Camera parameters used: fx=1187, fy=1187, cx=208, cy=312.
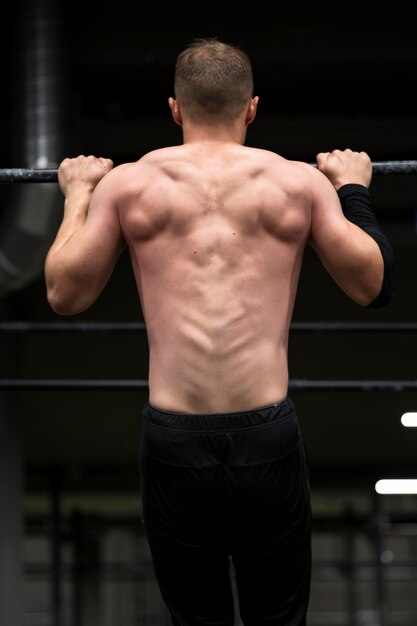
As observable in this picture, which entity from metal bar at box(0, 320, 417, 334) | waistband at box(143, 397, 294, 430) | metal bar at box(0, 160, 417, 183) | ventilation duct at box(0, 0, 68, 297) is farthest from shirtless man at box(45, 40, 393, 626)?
ventilation duct at box(0, 0, 68, 297)

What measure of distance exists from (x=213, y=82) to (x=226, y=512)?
600 mm

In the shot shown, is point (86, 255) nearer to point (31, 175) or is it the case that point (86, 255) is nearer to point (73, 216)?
point (73, 216)

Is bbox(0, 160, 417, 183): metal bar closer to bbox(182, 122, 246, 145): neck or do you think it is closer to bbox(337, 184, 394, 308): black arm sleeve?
bbox(337, 184, 394, 308): black arm sleeve

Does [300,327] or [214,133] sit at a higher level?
[300,327]

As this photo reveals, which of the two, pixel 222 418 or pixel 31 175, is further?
pixel 31 175

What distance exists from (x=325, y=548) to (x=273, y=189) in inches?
786

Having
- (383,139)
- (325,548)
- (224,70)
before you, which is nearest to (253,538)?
(224,70)

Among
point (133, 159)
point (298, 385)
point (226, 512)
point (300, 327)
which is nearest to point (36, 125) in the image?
point (133, 159)

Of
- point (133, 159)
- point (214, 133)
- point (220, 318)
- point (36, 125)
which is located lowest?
point (220, 318)

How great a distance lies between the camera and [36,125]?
4953 millimetres

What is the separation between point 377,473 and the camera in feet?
32.9

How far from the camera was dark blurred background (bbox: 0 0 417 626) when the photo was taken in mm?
5023

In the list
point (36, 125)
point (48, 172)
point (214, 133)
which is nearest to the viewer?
point (214, 133)

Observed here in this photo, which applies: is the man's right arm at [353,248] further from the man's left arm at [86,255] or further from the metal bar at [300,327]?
the metal bar at [300,327]
